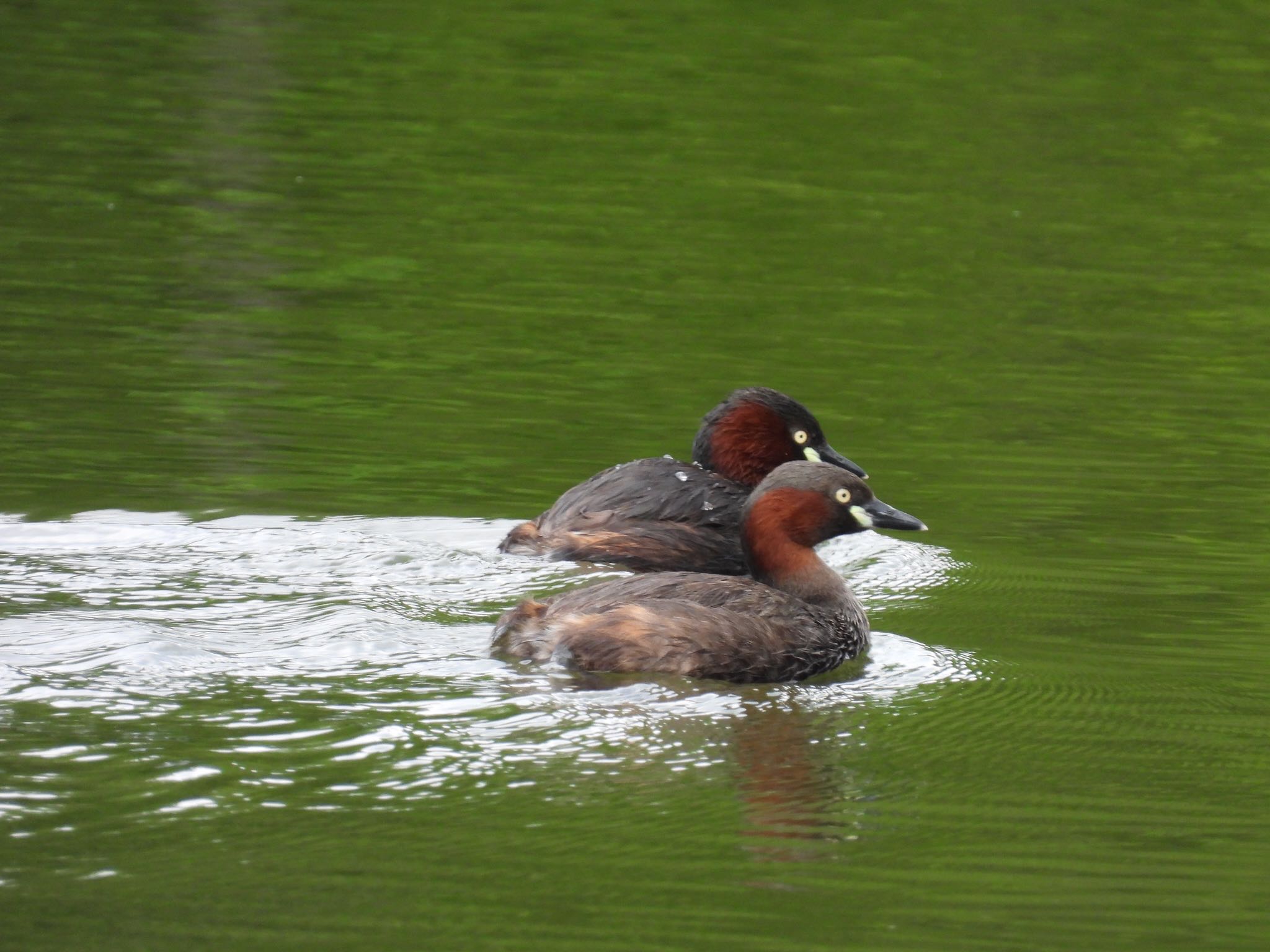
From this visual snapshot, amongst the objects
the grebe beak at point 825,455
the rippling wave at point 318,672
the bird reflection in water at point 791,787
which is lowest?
the bird reflection in water at point 791,787

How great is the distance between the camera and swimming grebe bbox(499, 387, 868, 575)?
9141 mm

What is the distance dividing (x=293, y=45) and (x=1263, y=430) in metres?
12.5

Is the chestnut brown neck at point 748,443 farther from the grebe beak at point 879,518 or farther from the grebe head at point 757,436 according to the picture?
the grebe beak at point 879,518

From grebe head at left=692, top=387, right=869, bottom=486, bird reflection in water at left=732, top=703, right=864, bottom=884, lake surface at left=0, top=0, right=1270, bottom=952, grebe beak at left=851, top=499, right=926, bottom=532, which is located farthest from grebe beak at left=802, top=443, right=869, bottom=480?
bird reflection in water at left=732, top=703, right=864, bottom=884

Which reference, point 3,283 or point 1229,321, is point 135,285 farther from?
point 1229,321

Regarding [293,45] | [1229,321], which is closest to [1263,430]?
[1229,321]

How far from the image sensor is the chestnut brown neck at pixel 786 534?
8.35 metres

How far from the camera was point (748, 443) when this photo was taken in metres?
10.2

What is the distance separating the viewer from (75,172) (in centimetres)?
1647

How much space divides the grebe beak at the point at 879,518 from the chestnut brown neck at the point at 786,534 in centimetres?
13

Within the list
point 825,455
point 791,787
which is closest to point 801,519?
point 825,455

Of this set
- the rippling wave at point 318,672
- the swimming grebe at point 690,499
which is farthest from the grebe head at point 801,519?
the swimming grebe at point 690,499

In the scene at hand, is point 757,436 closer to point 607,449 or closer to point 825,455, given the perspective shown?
point 825,455

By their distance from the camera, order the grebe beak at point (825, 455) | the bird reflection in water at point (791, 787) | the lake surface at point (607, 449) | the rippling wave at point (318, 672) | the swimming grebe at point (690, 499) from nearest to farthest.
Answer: the lake surface at point (607, 449), the bird reflection in water at point (791, 787), the rippling wave at point (318, 672), the swimming grebe at point (690, 499), the grebe beak at point (825, 455)
